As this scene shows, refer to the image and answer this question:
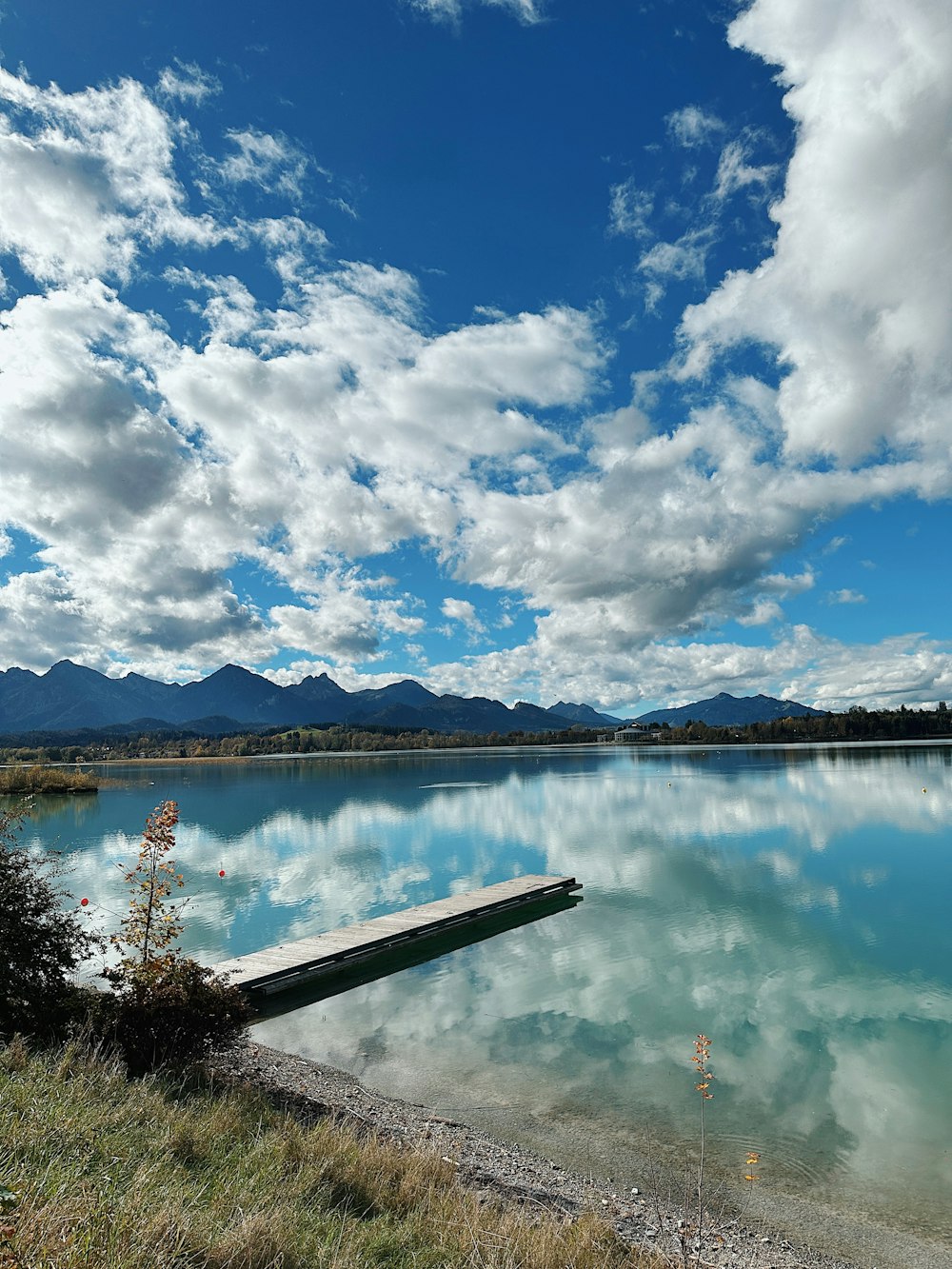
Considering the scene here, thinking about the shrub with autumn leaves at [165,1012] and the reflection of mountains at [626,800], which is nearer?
the shrub with autumn leaves at [165,1012]

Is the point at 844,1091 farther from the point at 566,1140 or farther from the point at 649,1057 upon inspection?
the point at 566,1140

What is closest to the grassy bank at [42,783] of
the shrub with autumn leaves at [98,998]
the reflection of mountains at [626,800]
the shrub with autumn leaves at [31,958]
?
the reflection of mountains at [626,800]

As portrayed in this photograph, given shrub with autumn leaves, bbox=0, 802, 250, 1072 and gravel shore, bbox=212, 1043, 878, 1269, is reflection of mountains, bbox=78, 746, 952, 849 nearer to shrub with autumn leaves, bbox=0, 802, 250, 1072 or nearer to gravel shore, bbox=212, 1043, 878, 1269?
gravel shore, bbox=212, 1043, 878, 1269

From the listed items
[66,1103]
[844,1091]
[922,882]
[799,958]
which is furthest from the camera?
[922,882]

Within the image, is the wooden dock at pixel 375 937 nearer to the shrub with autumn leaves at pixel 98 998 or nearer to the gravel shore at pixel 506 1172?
the gravel shore at pixel 506 1172

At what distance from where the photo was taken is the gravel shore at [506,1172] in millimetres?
8891

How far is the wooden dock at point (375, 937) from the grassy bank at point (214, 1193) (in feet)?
22.5

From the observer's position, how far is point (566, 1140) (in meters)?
11.7

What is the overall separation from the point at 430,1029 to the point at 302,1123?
6424mm

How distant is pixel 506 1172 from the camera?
34.2 ft

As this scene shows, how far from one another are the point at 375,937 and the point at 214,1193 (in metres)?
16.8

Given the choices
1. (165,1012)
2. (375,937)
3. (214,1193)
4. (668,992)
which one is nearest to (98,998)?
(165,1012)

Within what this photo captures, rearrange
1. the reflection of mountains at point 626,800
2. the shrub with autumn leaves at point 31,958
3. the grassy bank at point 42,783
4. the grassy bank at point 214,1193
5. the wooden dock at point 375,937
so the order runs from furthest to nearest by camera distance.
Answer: the grassy bank at point 42,783 < the reflection of mountains at point 626,800 < the wooden dock at point 375,937 < the shrub with autumn leaves at point 31,958 < the grassy bank at point 214,1193

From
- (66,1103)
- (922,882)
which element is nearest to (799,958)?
→ (922,882)
